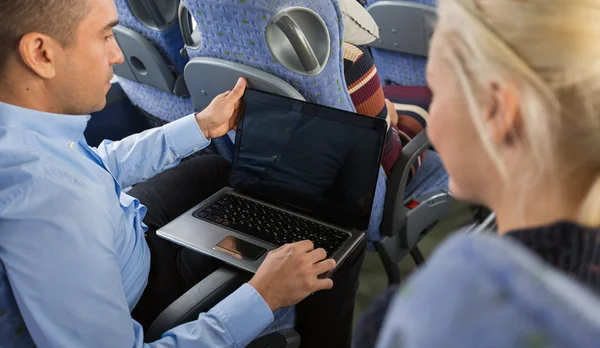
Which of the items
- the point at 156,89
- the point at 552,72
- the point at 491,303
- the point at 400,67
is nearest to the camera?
the point at 491,303

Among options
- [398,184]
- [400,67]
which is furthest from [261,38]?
[400,67]

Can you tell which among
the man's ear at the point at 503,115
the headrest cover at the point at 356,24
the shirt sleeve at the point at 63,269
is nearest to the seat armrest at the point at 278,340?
the shirt sleeve at the point at 63,269

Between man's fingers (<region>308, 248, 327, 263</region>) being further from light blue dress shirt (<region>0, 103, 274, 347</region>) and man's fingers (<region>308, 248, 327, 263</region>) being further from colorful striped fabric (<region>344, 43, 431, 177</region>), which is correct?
colorful striped fabric (<region>344, 43, 431, 177</region>)

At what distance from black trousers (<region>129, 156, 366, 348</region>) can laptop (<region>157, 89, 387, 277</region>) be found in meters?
0.07

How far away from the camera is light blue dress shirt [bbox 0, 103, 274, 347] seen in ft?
2.60

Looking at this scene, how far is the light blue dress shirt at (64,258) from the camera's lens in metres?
0.79

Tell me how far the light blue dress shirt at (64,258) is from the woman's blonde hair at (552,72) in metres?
0.66

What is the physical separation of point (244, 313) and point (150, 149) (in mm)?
579

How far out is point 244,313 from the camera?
963 mm

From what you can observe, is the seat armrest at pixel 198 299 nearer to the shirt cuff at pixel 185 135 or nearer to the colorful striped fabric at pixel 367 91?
the shirt cuff at pixel 185 135

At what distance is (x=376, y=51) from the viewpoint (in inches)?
85.0

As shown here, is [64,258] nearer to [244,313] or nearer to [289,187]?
[244,313]

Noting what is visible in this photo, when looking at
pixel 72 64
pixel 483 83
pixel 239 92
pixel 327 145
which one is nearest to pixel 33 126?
pixel 72 64

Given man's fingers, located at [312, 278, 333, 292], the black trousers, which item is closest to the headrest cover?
the black trousers
